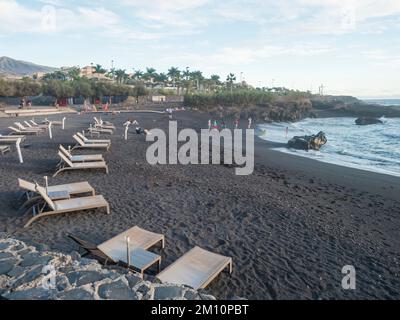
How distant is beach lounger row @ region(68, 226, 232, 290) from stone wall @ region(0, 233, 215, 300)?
88 centimetres

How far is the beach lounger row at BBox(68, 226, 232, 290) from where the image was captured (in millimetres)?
4469

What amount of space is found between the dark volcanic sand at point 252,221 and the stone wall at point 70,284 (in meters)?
1.52

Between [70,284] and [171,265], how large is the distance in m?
1.75

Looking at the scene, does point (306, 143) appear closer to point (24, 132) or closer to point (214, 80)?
point (24, 132)

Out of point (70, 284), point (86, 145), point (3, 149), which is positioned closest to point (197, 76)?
point (86, 145)

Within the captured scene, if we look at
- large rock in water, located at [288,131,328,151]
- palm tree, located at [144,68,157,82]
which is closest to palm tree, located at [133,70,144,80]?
palm tree, located at [144,68,157,82]

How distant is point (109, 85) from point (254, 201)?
49733 millimetres

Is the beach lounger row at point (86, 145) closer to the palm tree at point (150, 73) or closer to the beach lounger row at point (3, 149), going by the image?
the beach lounger row at point (3, 149)

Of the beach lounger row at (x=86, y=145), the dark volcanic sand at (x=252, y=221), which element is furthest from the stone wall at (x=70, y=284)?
the beach lounger row at (x=86, y=145)

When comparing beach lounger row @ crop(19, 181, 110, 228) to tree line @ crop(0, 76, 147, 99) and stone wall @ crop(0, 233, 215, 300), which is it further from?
tree line @ crop(0, 76, 147, 99)

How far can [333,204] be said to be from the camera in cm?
934
